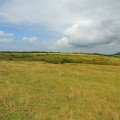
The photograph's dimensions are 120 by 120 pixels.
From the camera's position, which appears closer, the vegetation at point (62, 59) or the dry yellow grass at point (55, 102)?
the dry yellow grass at point (55, 102)

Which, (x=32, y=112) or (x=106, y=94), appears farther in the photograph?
(x=106, y=94)

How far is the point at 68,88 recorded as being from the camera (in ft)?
108

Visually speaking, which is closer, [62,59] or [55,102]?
[55,102]

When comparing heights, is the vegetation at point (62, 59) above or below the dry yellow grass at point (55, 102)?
below

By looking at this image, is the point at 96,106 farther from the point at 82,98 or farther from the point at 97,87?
the point at 97,87

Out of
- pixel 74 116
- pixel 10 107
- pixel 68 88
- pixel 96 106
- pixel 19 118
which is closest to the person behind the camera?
pixel 19 118

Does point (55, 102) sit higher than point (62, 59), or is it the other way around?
point (55, 102)

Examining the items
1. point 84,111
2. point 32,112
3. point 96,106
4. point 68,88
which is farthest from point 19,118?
point 68,88

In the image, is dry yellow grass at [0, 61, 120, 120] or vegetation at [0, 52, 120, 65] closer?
dry yellow grass at [0, 61, 120, 120]

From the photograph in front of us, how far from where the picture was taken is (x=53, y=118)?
1998cm

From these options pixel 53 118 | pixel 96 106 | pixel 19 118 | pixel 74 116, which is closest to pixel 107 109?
pixel 96 106

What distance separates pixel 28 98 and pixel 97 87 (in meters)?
12.2

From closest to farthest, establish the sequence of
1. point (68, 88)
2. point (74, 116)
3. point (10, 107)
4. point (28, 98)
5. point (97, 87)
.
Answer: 1. point (74, 116)
2. point (10, 107)
3. point (28, 98)
4. point (68, 88)
5. point (97, 87)

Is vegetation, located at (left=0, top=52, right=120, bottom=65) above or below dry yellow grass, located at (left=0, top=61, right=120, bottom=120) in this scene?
below
